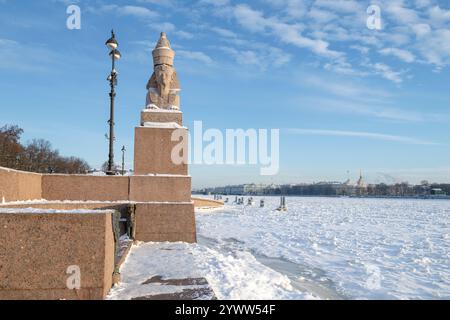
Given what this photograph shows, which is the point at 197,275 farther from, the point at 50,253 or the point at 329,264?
the point at 329,264

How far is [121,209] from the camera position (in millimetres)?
10422

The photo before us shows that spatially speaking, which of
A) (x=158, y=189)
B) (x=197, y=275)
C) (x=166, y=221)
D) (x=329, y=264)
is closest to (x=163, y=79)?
(x=158, y=189)

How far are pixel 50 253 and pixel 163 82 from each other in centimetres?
813

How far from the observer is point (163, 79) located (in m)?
12.1

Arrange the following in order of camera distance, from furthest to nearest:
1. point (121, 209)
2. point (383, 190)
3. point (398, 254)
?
1. point (383, 190)
2. point (398, 254)
3. point (121, 209)

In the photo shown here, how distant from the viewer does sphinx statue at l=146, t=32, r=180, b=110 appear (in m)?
12.1

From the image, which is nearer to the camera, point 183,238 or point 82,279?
point 82,279

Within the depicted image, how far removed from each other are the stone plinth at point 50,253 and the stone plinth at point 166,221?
5615mm

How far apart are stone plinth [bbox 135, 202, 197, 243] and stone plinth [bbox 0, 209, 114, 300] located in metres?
5.61

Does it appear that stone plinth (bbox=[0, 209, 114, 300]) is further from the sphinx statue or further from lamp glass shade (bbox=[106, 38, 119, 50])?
lamp glass shade (bbox=[106, 38, 119, 50])

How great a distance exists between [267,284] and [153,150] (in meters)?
5.78
